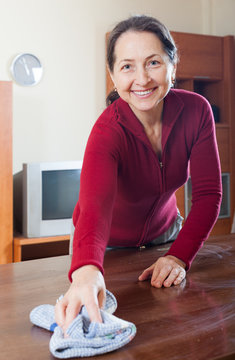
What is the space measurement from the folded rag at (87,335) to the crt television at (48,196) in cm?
291

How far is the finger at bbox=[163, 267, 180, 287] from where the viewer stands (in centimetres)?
117

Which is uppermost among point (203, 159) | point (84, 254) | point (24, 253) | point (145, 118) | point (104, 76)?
point (104, 76)

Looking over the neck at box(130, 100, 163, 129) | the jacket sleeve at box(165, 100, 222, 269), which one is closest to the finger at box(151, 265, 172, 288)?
the jacket sleeve at box(165, 100, 222, 269)

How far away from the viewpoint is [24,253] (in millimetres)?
3988

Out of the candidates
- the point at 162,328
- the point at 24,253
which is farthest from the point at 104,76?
the point at 162,328

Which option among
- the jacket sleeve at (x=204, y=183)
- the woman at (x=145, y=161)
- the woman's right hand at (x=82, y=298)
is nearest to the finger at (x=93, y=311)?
the woman's right hand at (x=82, y=298)

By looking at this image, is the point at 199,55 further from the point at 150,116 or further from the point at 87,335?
the point at 87,335

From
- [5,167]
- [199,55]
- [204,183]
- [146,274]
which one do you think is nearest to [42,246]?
[5,167]

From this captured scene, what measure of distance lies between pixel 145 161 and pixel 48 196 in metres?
2.56

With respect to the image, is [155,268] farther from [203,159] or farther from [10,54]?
[10,54]

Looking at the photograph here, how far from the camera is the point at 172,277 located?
119 cm

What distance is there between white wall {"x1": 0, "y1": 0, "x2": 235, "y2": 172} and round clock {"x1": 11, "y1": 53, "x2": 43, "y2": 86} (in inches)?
2.3

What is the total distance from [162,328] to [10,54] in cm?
358

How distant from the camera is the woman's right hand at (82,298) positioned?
870 mm
